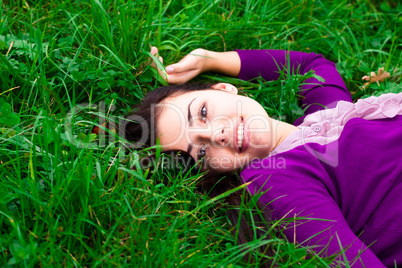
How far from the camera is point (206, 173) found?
2322 mm

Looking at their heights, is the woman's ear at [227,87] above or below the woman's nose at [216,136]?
above

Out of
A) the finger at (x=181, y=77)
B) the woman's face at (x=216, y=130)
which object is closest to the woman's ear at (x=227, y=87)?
the finger at (x=181, y=77)

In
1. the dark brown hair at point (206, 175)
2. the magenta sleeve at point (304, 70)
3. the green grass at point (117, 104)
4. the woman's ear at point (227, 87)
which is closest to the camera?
the green grass at point (117, 104)

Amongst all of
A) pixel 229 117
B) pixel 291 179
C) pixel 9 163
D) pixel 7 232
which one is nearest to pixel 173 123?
pixel 229 117

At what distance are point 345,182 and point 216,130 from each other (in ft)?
2.44

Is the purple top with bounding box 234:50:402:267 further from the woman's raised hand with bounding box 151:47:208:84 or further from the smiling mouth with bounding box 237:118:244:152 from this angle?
the woman's raised hand with bounding box 151:47:208:84

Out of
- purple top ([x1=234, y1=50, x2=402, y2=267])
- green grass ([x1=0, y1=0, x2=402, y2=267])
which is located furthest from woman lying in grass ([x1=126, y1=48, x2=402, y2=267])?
green grass ([x1=0, y1=0, x2=402, y2=267])

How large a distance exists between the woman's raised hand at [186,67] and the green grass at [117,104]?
91 mm

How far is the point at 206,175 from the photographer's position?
2.35 meters

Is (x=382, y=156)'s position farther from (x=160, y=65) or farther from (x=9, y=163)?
(x=9, y=163)

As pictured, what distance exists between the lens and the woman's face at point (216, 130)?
93.6 inches

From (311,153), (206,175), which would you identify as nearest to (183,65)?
(206,175)

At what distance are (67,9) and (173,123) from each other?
3.91 ft

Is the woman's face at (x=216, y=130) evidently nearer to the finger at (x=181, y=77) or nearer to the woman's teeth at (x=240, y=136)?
the woman's teeth at (x=240, y=136)
